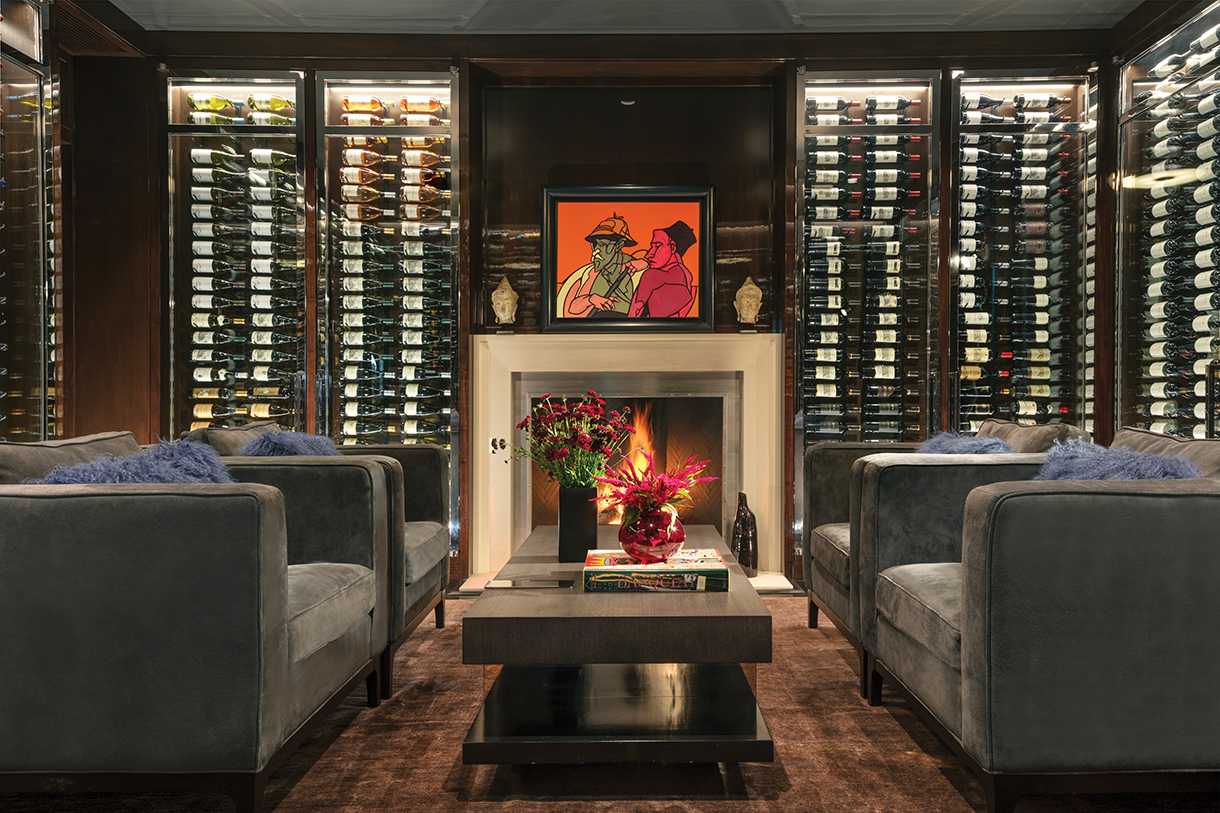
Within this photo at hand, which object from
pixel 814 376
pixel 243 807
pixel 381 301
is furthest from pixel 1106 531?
pixel 381 301

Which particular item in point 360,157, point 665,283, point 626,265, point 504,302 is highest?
point 360,157

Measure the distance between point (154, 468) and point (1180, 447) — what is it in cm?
281

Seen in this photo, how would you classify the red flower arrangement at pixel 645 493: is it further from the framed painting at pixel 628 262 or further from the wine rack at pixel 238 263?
the wine rack at pixel 238 263

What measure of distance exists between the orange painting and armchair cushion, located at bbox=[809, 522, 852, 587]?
2.02 m

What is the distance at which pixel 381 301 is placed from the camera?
5.01 metres

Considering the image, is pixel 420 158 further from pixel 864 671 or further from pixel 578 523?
pixel 864 671

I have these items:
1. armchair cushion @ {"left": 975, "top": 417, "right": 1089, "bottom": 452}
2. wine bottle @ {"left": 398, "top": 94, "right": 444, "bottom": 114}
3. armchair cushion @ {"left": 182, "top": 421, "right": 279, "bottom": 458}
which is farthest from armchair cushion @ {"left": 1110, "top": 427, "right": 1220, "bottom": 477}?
wine bottle @ {"left": 398, "top": 94, "right": 444, "bottom": 114}

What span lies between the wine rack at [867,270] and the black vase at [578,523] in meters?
2.40

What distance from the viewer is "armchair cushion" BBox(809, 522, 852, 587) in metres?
2.98

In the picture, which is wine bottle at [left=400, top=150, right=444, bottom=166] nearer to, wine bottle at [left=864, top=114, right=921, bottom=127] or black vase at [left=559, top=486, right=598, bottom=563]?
wine bottle at [left=864, top=114, right=921, bottom=127]

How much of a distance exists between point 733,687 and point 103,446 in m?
2.01

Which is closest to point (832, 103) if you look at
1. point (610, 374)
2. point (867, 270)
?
point (867, 270)

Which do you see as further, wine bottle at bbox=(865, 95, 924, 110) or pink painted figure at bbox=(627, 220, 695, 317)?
pink painted figure at bbox=(627, 220, 695, 317)

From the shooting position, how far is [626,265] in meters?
5.10
